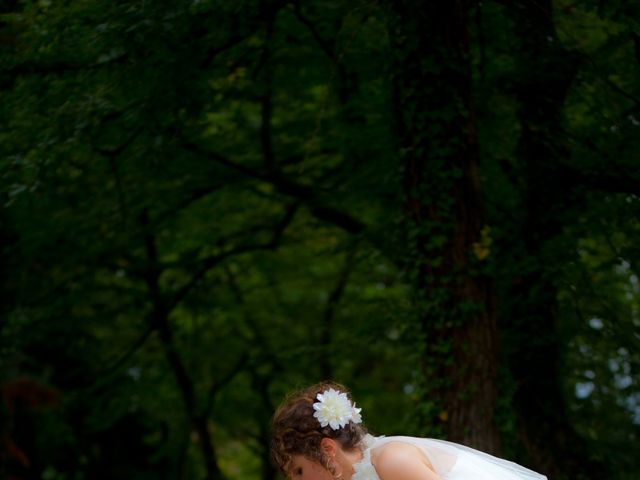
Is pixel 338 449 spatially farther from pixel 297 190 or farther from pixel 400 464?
pixel 297 190

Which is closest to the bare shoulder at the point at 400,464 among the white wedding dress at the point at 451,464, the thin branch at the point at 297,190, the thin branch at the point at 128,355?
the white wedding dress at the point at 451,464

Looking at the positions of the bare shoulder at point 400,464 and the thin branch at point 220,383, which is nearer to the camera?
the bare shoulder at point 400,464

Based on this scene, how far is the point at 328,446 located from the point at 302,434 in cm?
13

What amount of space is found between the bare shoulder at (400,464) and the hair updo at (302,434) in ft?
0.72

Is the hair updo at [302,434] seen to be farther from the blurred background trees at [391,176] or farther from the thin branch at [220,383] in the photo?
the thin branch at [220,383]

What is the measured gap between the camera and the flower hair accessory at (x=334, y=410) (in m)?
5.21

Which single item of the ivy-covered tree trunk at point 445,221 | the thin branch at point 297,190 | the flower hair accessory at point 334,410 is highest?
the flower hair accessory at point 334,410

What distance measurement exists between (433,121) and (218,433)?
42.8 ft

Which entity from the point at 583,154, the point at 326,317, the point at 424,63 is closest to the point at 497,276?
the point at 583,154

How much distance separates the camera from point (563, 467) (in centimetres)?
956

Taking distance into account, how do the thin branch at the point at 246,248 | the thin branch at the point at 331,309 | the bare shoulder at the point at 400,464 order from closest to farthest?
the bare shoulder at the point at 400,464 < the thin branch at the point at 246,248 < the thin branch at the point at 331,309

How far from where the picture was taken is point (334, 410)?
523cm

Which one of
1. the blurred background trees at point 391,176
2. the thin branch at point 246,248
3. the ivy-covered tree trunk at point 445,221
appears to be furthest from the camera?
the thin branch at point 246,248

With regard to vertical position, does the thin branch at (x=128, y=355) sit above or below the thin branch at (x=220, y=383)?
above
